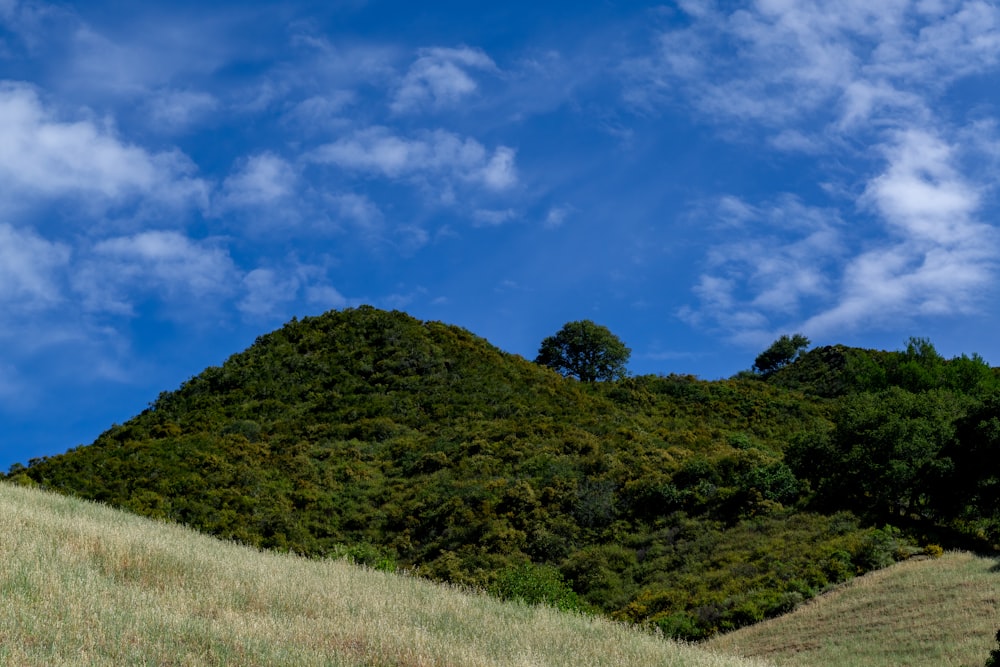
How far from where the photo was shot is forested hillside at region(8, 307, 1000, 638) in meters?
30.5

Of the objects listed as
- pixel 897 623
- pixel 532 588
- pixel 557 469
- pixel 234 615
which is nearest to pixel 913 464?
pixel 897 623

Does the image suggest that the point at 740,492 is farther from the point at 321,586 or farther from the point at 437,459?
the point at 321,586

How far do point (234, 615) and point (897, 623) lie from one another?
62.5 ft

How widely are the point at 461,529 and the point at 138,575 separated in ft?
88.1

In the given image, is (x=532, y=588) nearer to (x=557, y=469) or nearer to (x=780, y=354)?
(x=557, y=469)

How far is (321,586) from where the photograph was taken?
41.2 feet

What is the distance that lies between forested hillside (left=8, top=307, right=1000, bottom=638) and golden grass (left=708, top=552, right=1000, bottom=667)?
1432 mm

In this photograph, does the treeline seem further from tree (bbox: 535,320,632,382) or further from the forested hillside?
tree (bbox: 535,320,632,382)

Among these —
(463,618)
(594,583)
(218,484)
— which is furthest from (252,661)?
(218,484)

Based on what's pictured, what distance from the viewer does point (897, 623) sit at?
22641 mm

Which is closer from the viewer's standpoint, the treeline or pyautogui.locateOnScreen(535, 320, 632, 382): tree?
the treeline

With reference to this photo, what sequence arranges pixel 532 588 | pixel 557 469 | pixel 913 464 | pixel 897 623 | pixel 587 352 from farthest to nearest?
pixel 587 352 < pixel 557 469 < pixel 913 464 < pixel 532 588 < pixel 897 623

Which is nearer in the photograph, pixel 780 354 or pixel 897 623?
pixel 897 623

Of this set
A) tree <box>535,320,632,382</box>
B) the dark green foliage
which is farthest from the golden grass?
tree <box>535,320,632,382</box>
